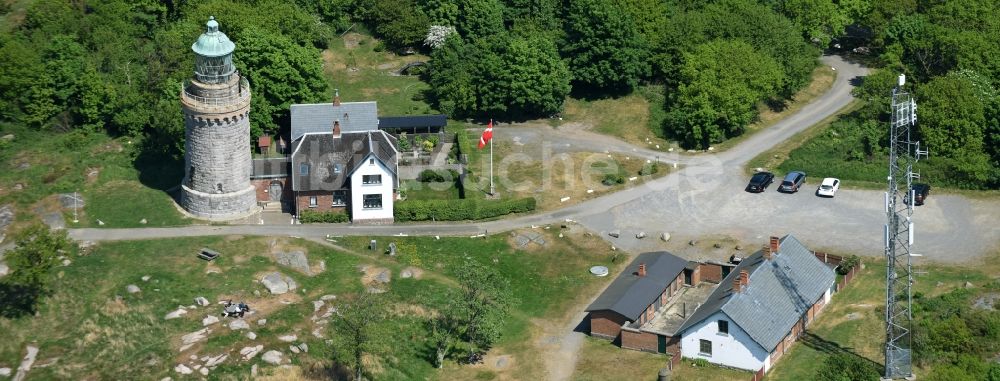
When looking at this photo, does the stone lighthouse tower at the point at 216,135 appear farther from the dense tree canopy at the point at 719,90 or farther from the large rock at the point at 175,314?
the dense tree canopy at the point at 719,90

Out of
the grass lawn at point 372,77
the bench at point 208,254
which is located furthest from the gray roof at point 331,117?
the bench at point 208,254

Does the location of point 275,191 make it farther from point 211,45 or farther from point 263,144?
point 211,45

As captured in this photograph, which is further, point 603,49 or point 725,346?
point 603,49

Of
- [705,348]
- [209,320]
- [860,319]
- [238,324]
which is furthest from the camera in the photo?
[860,319]

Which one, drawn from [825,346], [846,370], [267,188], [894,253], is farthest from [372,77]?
[846,370]

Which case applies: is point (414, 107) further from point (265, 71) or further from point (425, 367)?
point (425, 367)

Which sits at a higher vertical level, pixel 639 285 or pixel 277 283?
pixel 277 283

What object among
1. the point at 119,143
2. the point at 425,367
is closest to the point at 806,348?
the point at 425,367
